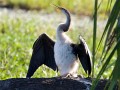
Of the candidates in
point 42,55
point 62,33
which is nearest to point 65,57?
point 62,33

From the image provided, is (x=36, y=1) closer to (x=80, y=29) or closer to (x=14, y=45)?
(x=80, y=29)

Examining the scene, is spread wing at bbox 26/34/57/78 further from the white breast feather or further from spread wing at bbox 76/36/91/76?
spread wing at bbox 76/36/91/76

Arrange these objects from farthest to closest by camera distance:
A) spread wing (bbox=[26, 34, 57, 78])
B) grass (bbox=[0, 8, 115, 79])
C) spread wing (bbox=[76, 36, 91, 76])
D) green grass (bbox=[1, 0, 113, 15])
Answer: green grass (bbox=[1, 0, 113, 15]), grass (bbox=[0, 8, 115, 79]), spread wing (bbox=[26, 34, 57, 78]), spread wing (bbox=[76, 36, 91, 76])

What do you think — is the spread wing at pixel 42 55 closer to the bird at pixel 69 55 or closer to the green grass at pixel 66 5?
the bird at pixel 69 55

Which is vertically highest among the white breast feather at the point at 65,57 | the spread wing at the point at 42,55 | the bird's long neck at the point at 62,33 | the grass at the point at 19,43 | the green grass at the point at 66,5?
the bird's long neck at the point at 62,33

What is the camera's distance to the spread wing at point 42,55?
668 centimetres

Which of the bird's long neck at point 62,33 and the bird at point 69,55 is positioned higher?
the bird's long neck at point 62,33

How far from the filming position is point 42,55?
6832 mm

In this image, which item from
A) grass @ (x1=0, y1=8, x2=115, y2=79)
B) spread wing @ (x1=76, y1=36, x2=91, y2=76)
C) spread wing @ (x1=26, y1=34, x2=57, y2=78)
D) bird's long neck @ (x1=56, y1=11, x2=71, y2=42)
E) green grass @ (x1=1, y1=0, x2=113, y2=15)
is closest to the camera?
spread wing @ (x1=76, y1=36, x2=91, y2=76)

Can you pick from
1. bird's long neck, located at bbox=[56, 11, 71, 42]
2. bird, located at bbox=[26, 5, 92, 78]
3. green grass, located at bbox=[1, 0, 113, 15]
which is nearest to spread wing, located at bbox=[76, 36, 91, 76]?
bird, located at bbox=[26, 5, 92, 78]

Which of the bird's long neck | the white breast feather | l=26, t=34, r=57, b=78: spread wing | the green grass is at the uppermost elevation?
the bird's long neck

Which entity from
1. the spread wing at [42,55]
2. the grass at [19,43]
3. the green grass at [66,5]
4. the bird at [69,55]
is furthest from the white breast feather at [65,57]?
the green grass at [66,5]

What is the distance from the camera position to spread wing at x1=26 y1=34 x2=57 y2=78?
6.68 m

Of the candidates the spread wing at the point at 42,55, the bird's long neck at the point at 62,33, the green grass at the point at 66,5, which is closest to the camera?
the bird's long neck at the point at 62,33
